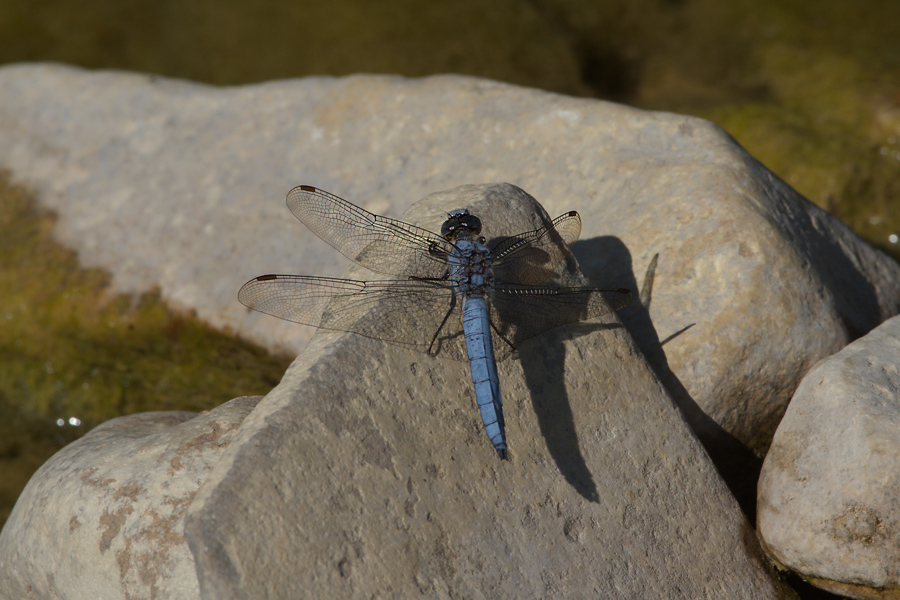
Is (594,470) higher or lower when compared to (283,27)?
lower

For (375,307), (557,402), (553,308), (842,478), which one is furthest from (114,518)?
(842,478)

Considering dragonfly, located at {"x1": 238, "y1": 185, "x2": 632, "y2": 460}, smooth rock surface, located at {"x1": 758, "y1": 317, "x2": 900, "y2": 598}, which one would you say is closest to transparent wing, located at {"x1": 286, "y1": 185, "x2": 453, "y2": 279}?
dragonfly, located at {"x1": 238, "y1": 185, "x2": 632, "y2": 460}

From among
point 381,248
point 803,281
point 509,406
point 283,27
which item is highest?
point 283,27

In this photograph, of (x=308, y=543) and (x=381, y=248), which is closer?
(x=308, y=543)

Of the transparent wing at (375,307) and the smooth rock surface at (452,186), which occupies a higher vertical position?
the smooth rock surface at (452,186)

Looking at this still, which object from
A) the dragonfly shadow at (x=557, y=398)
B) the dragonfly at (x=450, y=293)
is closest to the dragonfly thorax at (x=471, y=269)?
the dragonfly at (x=450, y=293)

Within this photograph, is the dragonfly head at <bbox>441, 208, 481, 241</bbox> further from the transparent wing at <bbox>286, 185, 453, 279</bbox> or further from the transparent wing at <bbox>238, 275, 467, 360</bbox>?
the transparent wing at <bbox>238, 275, 467, 360</bbox>

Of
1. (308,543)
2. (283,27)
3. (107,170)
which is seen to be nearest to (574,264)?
(308,543)

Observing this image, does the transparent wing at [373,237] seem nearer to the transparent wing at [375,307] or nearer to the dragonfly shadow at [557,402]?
the transparent wing at [375,307]

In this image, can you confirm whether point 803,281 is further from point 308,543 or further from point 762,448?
point 308,543
